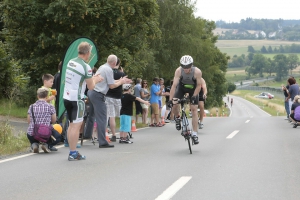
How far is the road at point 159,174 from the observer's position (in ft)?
23.7

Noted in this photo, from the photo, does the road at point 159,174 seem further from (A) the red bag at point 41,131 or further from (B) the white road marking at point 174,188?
(A) the red bag at point 41,131

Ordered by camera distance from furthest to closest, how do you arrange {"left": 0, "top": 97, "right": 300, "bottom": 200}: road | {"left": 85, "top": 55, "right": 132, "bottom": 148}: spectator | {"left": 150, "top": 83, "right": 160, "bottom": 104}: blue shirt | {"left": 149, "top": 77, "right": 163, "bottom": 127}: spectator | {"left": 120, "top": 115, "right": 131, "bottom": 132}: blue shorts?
{"left": 150, "top": 83, "right": 160, "bottom": 104}: blue shirt
{"left": 149, "top": 77, "right": 163, "bottom": 127}: spectator
{"left": 120, "top": 115, "right": 131, "bottom": 132}: blue shorts
{"left": 85, "top": 55, "right": 132, "bottom": 148}: spectator
{"left": 0, "top": 97, "right": 300, "bottom": 200}: road

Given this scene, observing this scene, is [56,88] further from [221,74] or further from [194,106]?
[221,74]

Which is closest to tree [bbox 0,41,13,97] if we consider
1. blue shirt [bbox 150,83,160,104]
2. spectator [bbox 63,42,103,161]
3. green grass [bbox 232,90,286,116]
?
blue shirt [bbox 150,83,160,104]

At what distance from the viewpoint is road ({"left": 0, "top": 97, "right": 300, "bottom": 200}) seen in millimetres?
7234

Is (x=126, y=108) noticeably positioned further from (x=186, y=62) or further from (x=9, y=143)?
(x=9, y=143)

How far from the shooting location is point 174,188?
7562 mm

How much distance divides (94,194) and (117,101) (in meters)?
6.90

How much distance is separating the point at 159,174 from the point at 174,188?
1293mm

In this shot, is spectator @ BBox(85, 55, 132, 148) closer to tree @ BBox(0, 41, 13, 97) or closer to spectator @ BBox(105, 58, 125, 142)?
spectator @ BBox(105, 58, 125, 142)

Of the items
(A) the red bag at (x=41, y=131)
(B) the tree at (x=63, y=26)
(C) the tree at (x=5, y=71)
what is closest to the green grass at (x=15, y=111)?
(B) the tree at (x=63, y=26)

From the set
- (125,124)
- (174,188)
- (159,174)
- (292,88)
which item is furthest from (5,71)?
(174,188)

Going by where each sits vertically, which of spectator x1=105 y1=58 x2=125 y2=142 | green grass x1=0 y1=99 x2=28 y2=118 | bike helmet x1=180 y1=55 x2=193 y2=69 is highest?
bike helmet x1=180 y1=55 x2=193 y2=69

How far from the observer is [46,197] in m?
6.98
